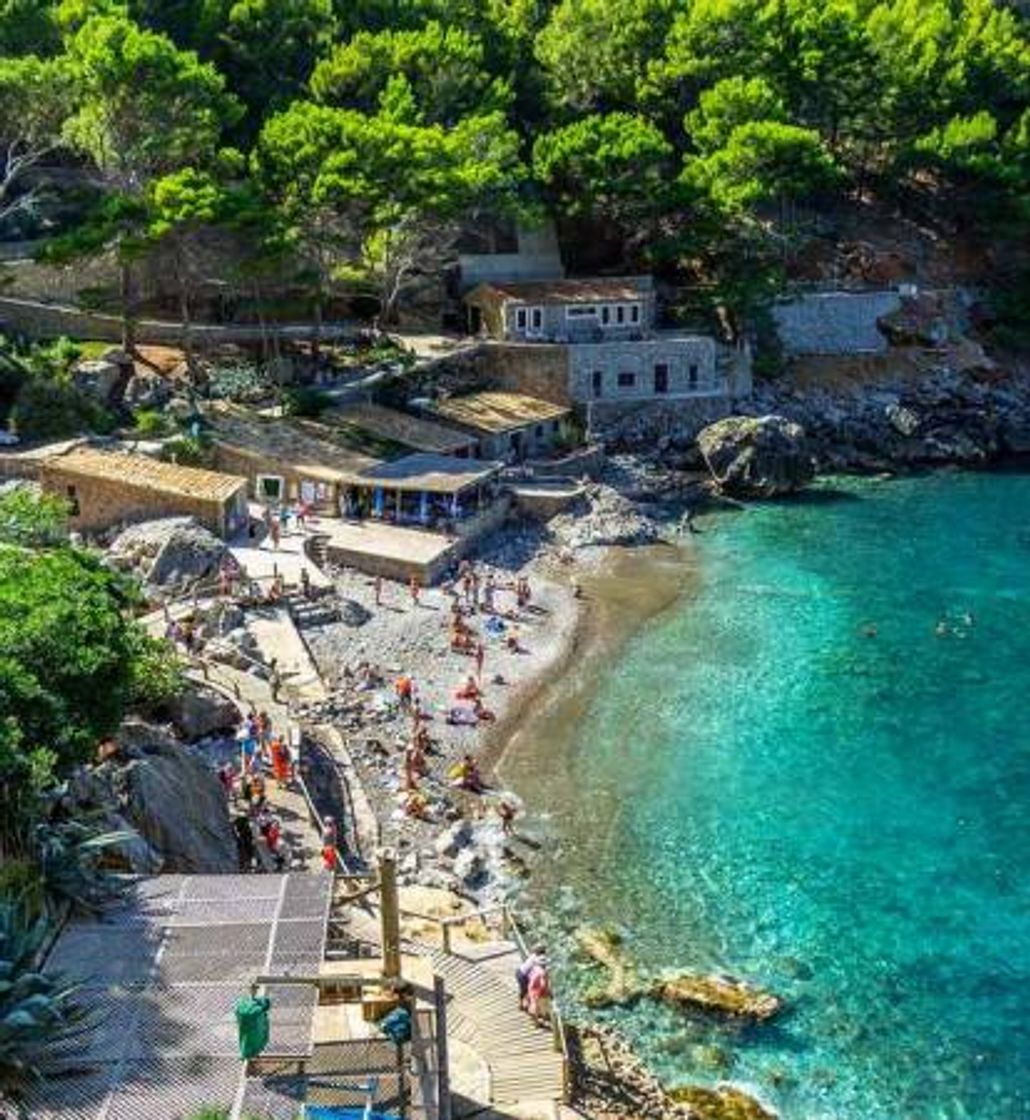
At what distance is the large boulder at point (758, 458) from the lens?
57500mm

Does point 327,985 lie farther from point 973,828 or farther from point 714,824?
point 973,828

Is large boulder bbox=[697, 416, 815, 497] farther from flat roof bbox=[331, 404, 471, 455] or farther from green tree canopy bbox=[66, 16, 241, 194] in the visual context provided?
green tree canopy bbox=[66, 16, 241, 194]

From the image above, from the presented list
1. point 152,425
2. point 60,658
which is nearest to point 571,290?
point 152,425

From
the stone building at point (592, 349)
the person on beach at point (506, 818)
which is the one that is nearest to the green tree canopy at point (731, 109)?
the stone building at point (592, 349)

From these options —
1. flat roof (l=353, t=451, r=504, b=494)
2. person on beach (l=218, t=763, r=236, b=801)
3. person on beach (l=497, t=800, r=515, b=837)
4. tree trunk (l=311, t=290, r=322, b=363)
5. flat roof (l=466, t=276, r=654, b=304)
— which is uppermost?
flat roof (l=466, t=276, r=654, b=304)

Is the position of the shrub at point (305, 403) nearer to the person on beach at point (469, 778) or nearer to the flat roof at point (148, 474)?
the flat roof at point (148, 474)

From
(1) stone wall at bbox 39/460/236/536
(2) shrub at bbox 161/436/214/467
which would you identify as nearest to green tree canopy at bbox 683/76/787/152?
(2) shrub at bbox 161/436/214/467

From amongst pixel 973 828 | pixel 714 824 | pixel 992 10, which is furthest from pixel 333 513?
pixel 992 10

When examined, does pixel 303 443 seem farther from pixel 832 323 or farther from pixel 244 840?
pixel 832 323

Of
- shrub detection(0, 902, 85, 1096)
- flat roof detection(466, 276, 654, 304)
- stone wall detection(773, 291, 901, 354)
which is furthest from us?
stone wall detection(773, 291, 901, 354)

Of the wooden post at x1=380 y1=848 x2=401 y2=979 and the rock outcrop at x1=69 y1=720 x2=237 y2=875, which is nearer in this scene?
the wooden post at x1=380 y1=848 x2=401 y2=979

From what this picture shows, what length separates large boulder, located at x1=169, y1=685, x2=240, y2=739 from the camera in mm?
30609

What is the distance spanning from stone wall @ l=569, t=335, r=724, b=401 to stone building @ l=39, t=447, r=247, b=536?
21175 mm

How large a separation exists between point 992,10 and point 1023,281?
22.2 metres
